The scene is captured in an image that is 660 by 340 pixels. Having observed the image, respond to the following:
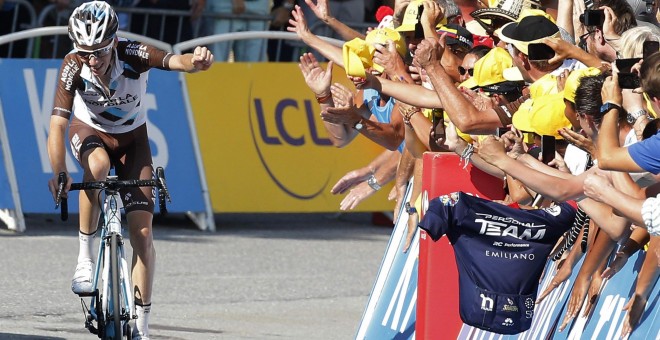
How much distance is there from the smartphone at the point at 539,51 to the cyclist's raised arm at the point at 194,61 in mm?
1790

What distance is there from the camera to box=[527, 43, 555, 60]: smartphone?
7438 mm

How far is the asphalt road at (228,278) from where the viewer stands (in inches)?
387

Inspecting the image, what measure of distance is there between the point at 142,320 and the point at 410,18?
242 cm

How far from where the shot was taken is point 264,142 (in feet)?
48.4

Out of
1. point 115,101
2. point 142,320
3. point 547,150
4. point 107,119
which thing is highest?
point 547,150

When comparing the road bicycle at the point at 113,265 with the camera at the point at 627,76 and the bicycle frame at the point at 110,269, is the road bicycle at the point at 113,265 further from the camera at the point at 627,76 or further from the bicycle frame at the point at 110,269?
the camera at the point at 627,76

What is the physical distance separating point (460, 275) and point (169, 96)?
743 centimetres

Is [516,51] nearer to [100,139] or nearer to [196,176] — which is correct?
[100,139]

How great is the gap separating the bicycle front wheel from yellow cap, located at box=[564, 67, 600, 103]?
2.78m

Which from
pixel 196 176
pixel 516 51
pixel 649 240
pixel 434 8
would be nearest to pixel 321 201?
pixel 196 176

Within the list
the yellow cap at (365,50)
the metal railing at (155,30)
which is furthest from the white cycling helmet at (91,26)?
the metal railing at (155,30)

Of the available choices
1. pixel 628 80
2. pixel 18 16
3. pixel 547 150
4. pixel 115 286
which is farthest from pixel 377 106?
pixel 18 16

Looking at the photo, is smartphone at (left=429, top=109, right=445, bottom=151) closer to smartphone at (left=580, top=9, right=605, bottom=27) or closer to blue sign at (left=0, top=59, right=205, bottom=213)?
smartphone at (left=580, top=9, right=605, bottom=27)

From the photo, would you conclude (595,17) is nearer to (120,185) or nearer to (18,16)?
(120,185)
